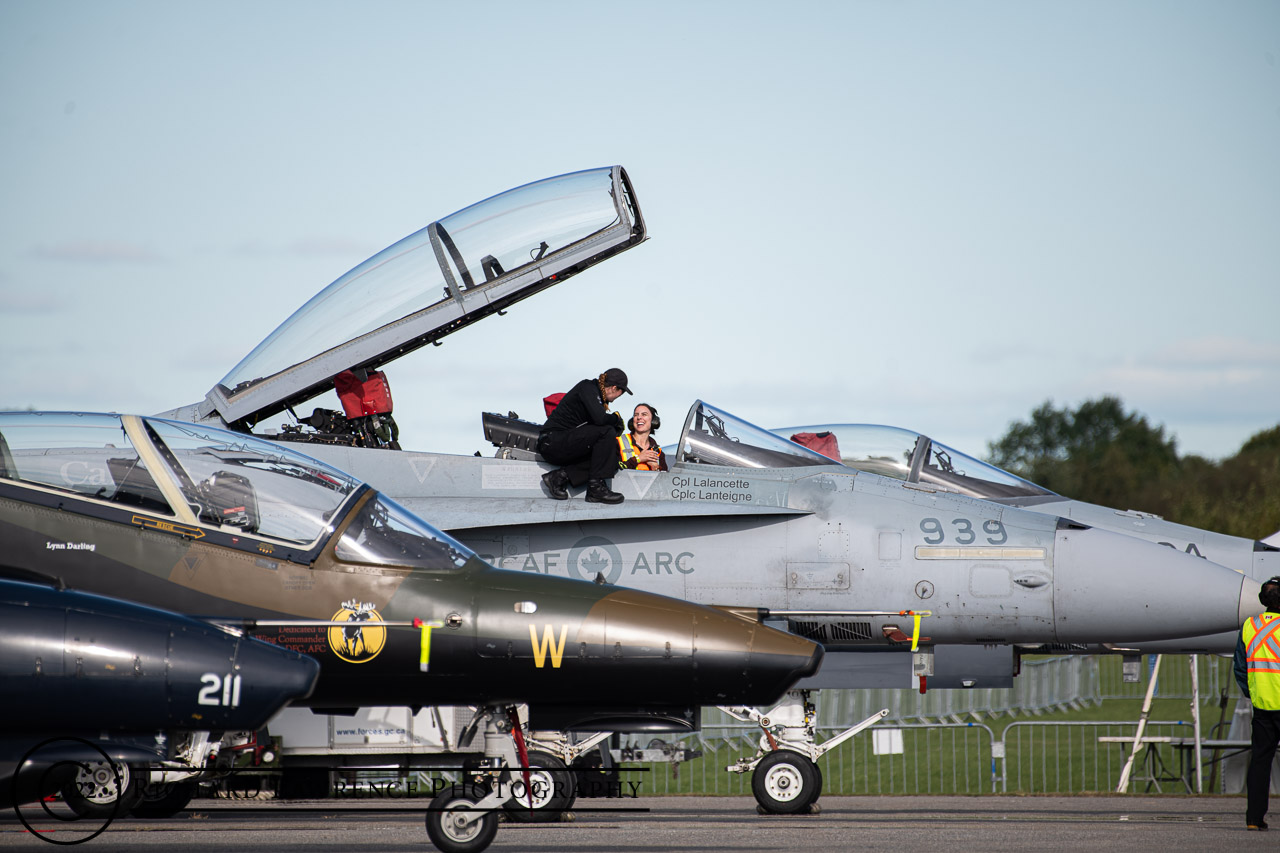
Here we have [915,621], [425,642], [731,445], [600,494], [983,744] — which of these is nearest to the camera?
[425,642]

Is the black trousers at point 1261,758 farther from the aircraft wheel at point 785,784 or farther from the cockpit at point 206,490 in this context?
the cockpit at point 206,490

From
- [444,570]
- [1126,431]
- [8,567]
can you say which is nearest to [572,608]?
[444,570]

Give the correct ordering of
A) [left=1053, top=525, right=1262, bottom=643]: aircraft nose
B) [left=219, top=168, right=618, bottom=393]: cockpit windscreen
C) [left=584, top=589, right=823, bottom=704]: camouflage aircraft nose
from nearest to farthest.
→ 1. [left=584, top=589, right=823, bottom=704]: camouflage aircraft nose
2. [left=1053, top=525, right=1262, bottom=643]: aircraft nose
3. [left=219, top=168, right=618, bottom=393]: cockpit windscreen

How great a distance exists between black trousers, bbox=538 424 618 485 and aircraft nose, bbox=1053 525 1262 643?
3383 millimetres

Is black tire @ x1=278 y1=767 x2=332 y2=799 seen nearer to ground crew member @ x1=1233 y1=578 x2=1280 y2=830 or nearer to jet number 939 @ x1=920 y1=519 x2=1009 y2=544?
jet number 939 @ x1=920 y1=519 x2=1009 y2=544

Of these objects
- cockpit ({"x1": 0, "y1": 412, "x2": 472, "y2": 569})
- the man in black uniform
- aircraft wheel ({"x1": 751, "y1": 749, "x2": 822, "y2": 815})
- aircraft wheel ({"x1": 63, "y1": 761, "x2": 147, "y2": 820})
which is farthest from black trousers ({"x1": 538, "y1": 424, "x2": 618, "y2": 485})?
aircraft wheel ({"x1": 63, "y1": 761, "x2": 147, "y2": 820})

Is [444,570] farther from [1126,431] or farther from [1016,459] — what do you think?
[1016,459]

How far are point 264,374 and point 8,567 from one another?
3898 millimetres

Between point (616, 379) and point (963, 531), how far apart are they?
2.91 metres

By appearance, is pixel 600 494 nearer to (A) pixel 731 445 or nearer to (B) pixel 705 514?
(B) pixel 705 514

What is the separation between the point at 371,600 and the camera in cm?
727

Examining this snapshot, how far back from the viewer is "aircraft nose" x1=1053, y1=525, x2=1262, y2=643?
31.3ft

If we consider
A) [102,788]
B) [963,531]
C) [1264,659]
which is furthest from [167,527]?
[1264,659]

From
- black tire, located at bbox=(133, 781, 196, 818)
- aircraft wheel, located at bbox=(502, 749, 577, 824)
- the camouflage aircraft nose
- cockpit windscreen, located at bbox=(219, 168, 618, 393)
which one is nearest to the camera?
the camouflage aircraft nose
